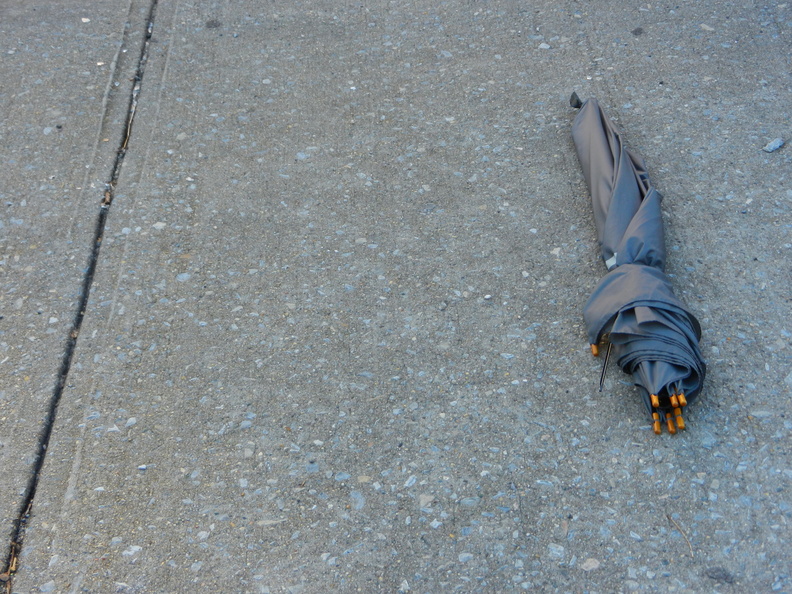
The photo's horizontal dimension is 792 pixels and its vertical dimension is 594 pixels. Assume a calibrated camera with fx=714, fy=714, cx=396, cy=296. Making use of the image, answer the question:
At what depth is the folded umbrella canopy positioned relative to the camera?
9.84ft

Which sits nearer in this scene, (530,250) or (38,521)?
(38,521)

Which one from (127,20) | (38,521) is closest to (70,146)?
(127,20)

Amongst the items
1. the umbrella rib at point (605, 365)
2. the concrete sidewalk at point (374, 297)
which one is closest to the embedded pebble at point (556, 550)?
the concrete sidewalk at point (374, 297)

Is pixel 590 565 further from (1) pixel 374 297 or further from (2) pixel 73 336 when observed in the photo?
(2) pixel 73 336

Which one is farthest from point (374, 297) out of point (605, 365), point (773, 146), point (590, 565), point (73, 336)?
point (773, 146)

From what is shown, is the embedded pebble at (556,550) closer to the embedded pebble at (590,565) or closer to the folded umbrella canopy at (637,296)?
the embedded pebble at (590,565)

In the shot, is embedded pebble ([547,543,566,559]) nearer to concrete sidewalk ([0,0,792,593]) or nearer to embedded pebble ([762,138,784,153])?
concrete sidewalk ([0,0,792,593])

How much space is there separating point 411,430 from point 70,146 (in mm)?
2728

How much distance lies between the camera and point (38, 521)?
9.27 feet

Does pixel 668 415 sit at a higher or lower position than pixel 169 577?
higher

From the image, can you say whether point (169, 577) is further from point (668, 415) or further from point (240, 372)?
point (668, 415)

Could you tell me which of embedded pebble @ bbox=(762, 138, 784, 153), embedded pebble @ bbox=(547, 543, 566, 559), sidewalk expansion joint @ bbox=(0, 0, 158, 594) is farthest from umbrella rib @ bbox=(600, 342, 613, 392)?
sidewalk expansion joint @ bbox=(0, 0, 158, 594)

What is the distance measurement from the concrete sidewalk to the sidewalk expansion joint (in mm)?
16

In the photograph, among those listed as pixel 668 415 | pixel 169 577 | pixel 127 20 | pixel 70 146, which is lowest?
pixel 169 577
